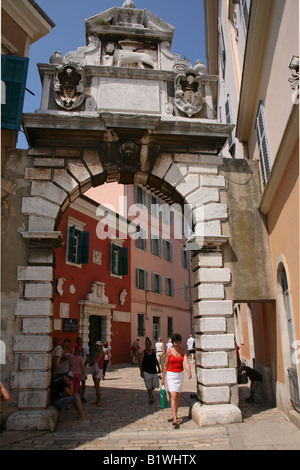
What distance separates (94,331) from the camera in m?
17.6

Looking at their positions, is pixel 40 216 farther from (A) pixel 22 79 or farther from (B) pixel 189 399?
(B) pixel 189 399

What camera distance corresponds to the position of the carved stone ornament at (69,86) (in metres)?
8.71

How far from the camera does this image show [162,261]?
2589 cm

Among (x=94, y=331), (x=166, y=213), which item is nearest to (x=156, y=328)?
(x=94, y=331)

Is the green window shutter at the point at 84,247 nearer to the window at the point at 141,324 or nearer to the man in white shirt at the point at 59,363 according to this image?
the window at the point at 141,324

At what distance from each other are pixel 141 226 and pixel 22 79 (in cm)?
1593

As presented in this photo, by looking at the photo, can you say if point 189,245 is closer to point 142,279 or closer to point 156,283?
point 142,279

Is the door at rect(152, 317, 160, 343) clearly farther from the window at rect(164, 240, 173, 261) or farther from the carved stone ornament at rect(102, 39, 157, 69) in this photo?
the carved stone ornament at rect(102, 39, 157, 69)

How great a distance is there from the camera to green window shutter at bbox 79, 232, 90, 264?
54.5ft

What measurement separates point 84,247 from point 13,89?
9407 millimetres

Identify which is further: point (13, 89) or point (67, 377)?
point (13, 89)

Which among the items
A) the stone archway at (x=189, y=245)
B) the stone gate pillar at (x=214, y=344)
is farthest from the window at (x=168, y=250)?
the stone gate pillar at (x=214, y=344)

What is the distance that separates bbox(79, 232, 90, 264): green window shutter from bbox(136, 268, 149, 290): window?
19.6ft
